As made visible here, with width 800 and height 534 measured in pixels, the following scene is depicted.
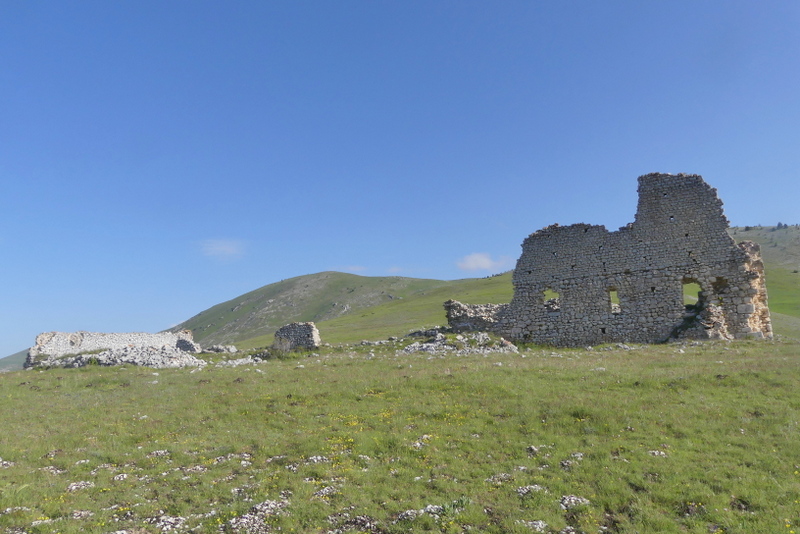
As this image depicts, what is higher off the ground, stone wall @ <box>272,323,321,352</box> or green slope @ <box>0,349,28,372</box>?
stone wall @ <box>272,323,321,352</box>

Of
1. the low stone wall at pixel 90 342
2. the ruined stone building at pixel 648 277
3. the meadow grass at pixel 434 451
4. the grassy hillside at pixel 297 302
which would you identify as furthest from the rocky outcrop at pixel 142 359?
the grassy hillside at pixel 297 302

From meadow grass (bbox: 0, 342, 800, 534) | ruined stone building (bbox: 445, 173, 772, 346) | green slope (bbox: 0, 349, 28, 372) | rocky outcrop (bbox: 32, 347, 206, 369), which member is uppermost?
ruined stone building (bbox: 445, 173, 772, 346)

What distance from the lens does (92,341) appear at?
150ft

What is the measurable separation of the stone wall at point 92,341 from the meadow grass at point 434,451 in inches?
964

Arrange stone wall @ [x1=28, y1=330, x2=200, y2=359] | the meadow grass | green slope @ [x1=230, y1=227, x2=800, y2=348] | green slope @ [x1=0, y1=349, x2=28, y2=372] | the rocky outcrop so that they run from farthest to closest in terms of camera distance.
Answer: green slope @ [x1=0, y1=349, x2=28, y2=372]
green slope @ [x1=230, y1=227, x2=800, y2=348]
stone wall @ [x1=28, y1=330, x2=200, y2=359]
the rocky outcrop
the meadow grass

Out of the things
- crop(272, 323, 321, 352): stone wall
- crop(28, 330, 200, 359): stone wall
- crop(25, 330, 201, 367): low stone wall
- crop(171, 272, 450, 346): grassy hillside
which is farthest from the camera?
crop(171, 272, 450, 346): grassy hillside

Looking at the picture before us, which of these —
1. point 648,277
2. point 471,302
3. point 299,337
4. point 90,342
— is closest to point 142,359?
point 299,337

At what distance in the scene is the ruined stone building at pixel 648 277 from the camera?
26.2 m

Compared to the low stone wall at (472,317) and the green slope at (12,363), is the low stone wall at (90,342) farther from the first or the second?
the green slope at (12,363)

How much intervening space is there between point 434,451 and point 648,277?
2188 centimetres

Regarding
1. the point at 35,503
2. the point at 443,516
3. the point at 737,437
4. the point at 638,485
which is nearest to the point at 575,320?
the point at 737,437

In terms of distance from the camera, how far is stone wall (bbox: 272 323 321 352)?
33.9 m

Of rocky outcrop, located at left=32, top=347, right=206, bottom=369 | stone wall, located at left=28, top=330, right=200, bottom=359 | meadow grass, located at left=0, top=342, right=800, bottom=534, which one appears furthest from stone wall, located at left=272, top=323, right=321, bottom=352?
meadow grass, located at left=0, top=342, right=800, bottom=534

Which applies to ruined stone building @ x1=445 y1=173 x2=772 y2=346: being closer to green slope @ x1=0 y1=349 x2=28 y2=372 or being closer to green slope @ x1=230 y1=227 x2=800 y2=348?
green slope @ x1=230 y1=227 x2=800 y2=348
